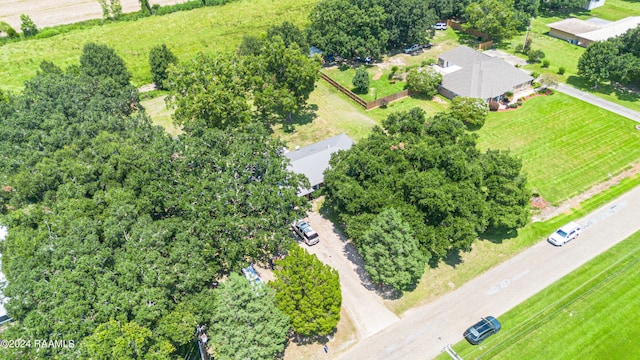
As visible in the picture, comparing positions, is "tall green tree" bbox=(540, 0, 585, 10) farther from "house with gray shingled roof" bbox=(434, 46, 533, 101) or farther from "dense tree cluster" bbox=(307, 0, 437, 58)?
"house with gray shingled roof" bbox=(434, 46, 533, 101)

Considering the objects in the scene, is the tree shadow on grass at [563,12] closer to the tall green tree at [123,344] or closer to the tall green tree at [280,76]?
the tall green tree at [280,76]

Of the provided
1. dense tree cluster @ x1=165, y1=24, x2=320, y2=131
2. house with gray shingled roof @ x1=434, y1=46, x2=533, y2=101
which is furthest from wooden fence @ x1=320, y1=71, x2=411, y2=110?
dense tree cluster @ x1=165, y1=24, x2=320, y2=131

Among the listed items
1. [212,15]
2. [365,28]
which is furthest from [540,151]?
[212,15]

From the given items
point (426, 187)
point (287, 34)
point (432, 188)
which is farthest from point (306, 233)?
point (287, 34)

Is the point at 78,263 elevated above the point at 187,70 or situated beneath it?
situated beneath

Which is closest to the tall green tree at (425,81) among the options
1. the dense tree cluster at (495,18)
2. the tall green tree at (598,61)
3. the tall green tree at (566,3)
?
the dense tree cluster at (495,18)

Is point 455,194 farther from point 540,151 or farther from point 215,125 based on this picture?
point 215,125
